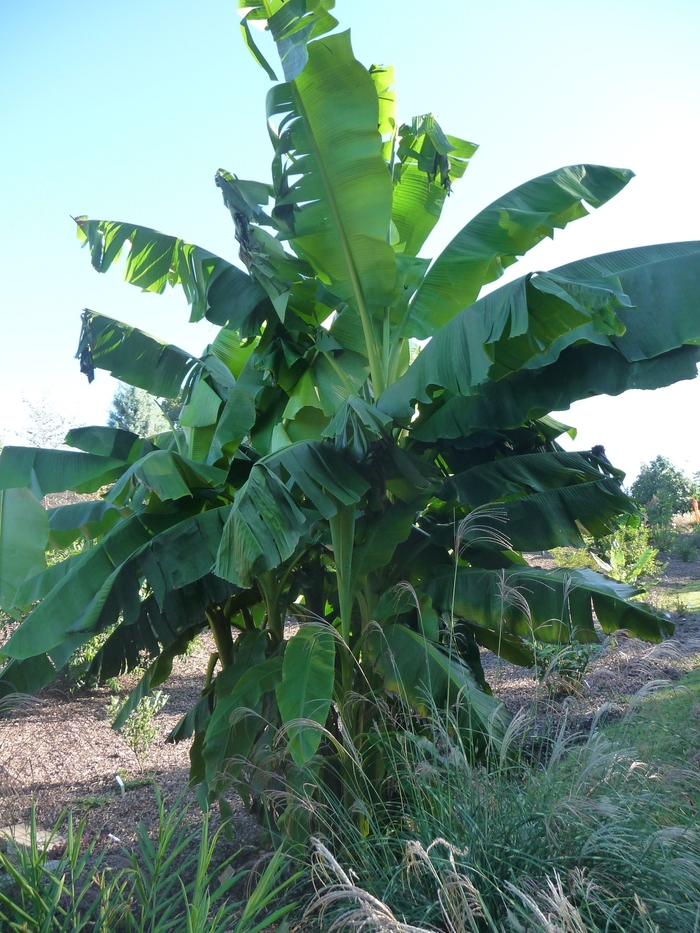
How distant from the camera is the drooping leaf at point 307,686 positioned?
385 cm

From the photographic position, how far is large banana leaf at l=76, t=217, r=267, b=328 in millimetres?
5531

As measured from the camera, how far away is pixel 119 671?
5.16 m

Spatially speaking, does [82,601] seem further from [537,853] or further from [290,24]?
[290,24]

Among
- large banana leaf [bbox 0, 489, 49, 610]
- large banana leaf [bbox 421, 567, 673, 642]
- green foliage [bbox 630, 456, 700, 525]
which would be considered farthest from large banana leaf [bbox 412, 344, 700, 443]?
green foliage [bbox 630, 456, 700, 525]

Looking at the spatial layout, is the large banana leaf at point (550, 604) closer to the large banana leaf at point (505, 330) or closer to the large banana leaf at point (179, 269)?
the large banana leaf at point (505, 330)

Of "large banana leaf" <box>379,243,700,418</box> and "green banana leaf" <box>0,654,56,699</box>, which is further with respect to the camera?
"green banana leaf" <box>0,654,56,699</box>

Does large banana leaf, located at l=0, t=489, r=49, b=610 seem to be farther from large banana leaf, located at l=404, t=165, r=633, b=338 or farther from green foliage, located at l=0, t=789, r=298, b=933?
large banana leaf, located at l=404, t=165, r=633, b=338

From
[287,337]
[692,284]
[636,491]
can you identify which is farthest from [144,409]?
[692,284]

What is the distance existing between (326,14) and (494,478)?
3.56 m

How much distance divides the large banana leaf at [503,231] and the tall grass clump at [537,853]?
3.53m

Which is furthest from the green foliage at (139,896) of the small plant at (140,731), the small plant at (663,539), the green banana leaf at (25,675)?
the small plant at (663,539)

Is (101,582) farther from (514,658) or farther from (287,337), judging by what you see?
(514,658)

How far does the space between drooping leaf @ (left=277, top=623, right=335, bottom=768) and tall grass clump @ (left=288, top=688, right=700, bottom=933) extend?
19.1 inches

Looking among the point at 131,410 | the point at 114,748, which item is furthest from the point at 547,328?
the point at 131,410
